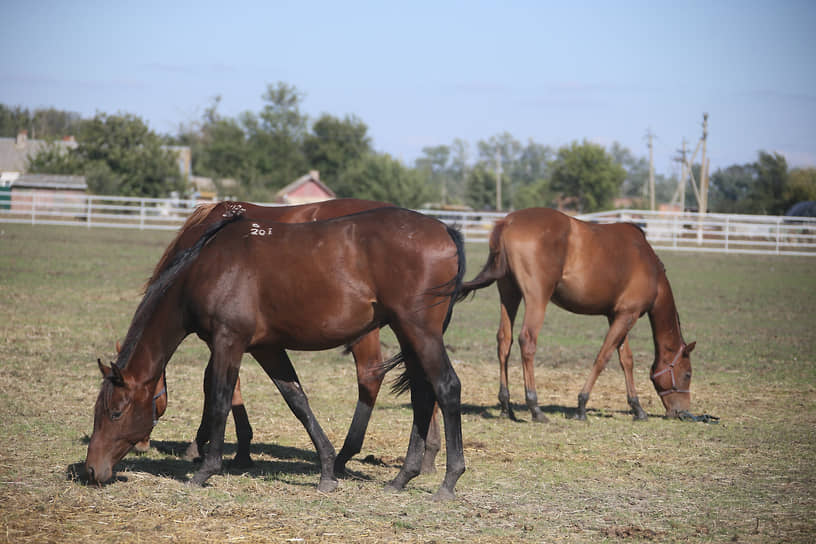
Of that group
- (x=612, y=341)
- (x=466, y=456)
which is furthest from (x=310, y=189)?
(x=466, y=456)

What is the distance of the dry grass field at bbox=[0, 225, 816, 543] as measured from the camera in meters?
4.77

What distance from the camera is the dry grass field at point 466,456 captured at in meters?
4.77

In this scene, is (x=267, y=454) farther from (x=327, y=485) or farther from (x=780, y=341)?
(x=780, y=341)

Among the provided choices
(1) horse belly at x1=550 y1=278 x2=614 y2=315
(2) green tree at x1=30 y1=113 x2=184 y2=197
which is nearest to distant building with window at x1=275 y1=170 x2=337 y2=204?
(2) green tree at x1=30 y1=113 x2=184 y2=197

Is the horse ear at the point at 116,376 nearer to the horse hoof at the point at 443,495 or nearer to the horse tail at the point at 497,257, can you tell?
the horse hoof at the point at 443,495

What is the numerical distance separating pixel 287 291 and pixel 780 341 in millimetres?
10918

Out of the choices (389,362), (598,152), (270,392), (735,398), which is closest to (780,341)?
(735,398)

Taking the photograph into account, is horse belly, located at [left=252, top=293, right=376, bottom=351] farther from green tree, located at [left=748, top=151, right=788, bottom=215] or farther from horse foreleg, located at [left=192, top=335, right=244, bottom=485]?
green tree, located at [left=748, top=151, right=788, bottom=215]

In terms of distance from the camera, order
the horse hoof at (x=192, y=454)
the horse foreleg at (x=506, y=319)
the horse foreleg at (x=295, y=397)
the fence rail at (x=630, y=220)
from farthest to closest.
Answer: the fence rail at (x=630, y=220) < the horse foreleg at (x=506, y=319) < the horse hoof at (x=192, y=454) < the horse foreleg at (x=295, y=397)

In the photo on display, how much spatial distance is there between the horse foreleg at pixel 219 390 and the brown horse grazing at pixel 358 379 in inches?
17.4

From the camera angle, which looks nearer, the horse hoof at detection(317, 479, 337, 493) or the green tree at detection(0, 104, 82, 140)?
the horse hoof at detection(317, 479, 337, 493)

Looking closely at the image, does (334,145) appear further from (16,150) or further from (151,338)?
(151,338)

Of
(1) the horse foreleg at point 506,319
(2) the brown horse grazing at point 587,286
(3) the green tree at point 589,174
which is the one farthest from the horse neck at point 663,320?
(3) the green tree at point 589,174

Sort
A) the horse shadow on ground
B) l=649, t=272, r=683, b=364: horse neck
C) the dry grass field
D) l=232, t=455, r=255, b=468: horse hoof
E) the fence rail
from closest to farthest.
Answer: the dry grass field
the horse shadow on ground
l=232, t=455, r=255, b=468: horse hoof
l=649, t=272, r=683, b=364: horse neck
the fence rail
